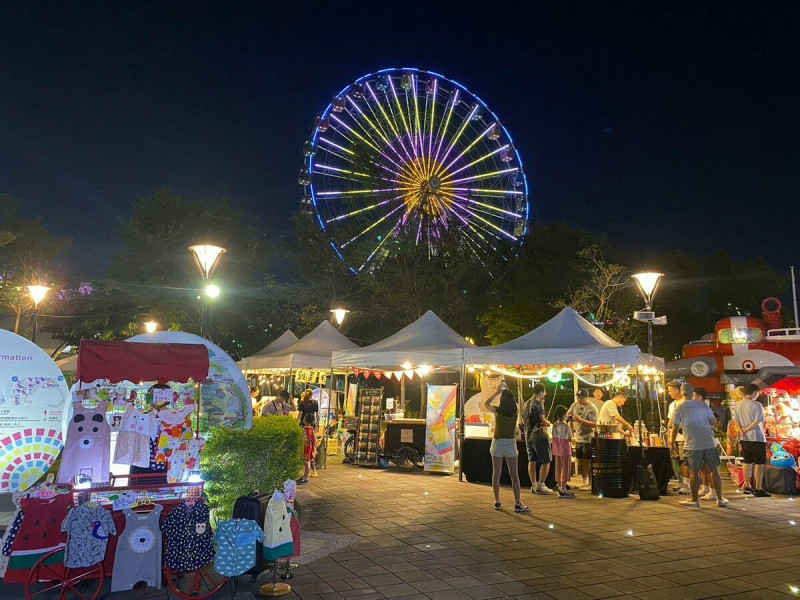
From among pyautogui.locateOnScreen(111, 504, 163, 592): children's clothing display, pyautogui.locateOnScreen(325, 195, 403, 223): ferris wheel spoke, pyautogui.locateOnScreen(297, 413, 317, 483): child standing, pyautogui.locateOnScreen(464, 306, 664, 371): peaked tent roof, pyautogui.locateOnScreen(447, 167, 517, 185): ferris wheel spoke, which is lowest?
pyautogui.locateOnScreen(111, 504, 163, 592): children's clothing display

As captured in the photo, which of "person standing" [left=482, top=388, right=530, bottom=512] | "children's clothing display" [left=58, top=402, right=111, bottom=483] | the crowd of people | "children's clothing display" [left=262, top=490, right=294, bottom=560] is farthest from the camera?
the crowd of people

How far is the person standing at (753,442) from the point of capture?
10.3 meters

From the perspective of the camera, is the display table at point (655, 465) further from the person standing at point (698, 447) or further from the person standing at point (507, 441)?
the person standing at point (507, 441)

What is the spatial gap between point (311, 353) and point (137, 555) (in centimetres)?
1112

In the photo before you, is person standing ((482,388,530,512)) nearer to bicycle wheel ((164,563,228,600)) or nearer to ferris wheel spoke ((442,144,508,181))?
bicycle wheel ((164,563,228,600))

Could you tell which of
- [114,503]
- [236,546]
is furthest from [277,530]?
[114,503]

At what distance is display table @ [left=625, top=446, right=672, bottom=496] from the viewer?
10.3m

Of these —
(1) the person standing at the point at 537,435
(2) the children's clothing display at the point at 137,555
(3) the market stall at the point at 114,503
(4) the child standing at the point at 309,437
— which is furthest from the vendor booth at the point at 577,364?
(2) the children's clothing display at the point at 137,555

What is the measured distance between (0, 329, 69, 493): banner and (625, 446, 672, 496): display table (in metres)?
9.09

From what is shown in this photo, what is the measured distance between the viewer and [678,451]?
1152 centimetres

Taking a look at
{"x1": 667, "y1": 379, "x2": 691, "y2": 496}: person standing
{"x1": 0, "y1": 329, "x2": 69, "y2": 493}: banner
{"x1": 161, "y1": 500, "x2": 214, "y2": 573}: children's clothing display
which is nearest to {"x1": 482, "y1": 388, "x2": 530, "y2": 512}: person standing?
{"x1": 667, "y1": 379, "x2": 691, "y2": 496}: person standing

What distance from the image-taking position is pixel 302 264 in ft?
123

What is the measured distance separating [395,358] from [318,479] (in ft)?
9.88

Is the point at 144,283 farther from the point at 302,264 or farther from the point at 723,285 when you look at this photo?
the point at 723,285
